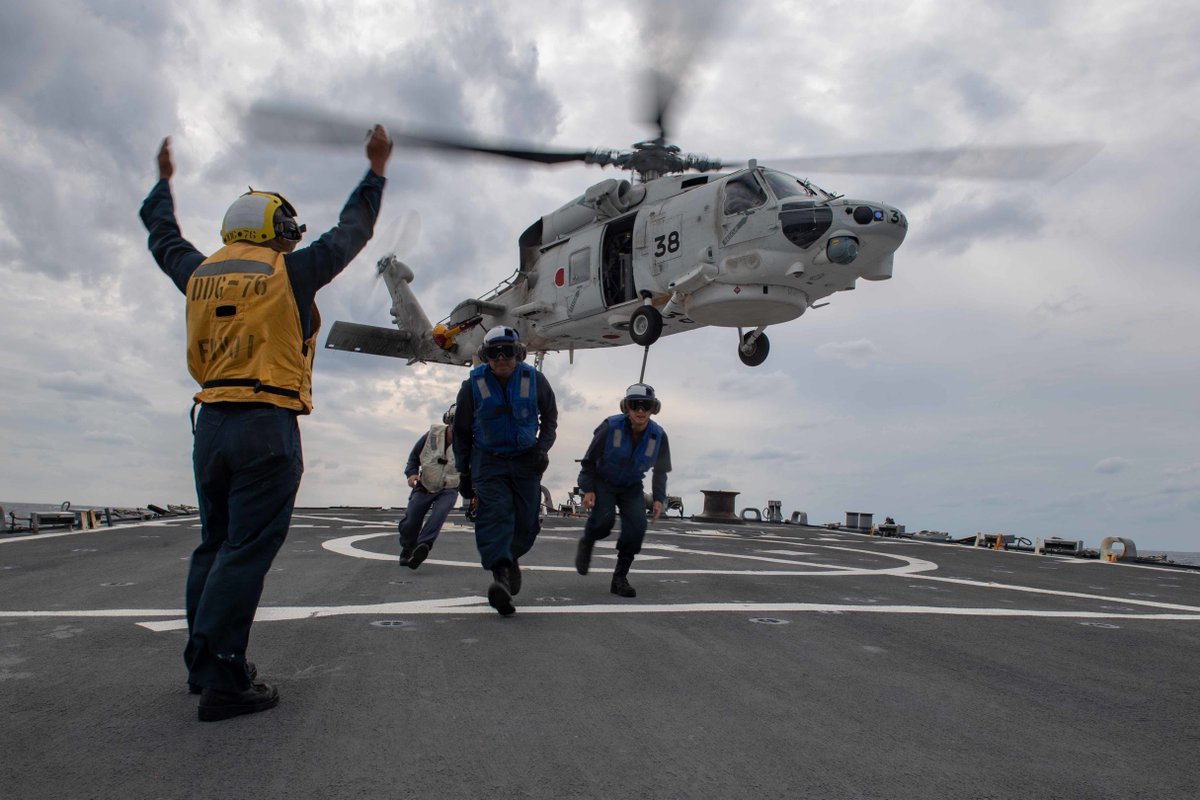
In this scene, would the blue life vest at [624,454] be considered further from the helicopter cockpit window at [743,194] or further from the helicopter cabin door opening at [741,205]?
the helicopter cockpit window at [743,194]

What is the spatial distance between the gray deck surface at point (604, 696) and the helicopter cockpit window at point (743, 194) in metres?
9.95

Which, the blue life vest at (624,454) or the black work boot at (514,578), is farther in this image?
the blue life vest at (624,454)

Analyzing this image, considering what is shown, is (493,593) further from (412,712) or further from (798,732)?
(798,732)

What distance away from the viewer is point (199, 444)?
10.6ft

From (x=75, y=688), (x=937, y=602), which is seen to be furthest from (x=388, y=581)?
(x=937, y=602)

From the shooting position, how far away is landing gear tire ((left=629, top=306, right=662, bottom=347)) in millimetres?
17000

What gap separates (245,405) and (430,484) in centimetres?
552

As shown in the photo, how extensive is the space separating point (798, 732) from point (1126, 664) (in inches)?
106

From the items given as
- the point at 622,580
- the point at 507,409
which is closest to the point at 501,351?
the point at 507,409

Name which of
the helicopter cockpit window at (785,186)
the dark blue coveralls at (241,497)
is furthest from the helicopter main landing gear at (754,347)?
the dark blue coveralls at (241,497)

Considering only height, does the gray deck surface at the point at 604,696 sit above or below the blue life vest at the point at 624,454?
below

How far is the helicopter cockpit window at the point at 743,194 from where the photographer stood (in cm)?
1495

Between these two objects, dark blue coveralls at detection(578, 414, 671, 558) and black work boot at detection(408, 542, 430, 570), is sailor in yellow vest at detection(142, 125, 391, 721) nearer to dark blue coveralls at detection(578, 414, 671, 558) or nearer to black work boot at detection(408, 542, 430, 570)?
dark blue coveralls at detection(578, 414, 671, 558)

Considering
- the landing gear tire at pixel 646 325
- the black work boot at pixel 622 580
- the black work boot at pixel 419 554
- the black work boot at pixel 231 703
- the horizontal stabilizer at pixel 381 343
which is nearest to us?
the black work boot at pixel 231 703
